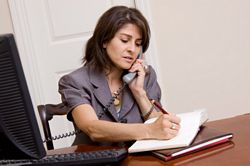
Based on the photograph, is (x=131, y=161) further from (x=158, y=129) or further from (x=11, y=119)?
(x=11, y=119)

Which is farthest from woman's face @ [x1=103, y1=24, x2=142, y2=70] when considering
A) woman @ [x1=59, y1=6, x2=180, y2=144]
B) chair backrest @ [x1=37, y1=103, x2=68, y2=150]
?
chair backrest @ [x1=37, y1=103, x2=68, y2=150]

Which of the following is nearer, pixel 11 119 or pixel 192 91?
pixel 11 119

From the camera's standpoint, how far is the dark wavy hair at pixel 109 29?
178 centimetres

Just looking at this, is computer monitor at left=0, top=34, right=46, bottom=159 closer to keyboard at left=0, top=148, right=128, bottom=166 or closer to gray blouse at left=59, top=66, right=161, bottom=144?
keyboard at left=0, top=148, right=128, bottom=166

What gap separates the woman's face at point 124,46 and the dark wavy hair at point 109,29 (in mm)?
20

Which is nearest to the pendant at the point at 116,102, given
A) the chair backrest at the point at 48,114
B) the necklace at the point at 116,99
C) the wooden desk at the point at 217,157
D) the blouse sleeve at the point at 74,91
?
the necklace at the point at 116,99

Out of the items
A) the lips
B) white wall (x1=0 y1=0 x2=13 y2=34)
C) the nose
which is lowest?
the lips

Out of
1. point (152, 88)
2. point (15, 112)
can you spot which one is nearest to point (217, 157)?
point (15, 112)

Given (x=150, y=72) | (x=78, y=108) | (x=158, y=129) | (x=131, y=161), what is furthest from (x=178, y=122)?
(x=150, y=72)

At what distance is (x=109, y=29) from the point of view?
5.86ft

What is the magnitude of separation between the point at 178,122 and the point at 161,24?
5.80ft

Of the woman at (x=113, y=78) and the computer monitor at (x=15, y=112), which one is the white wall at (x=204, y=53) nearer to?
the woman at (x=113, y=78)

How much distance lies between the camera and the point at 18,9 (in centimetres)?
273

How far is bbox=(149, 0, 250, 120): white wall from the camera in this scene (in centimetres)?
297
